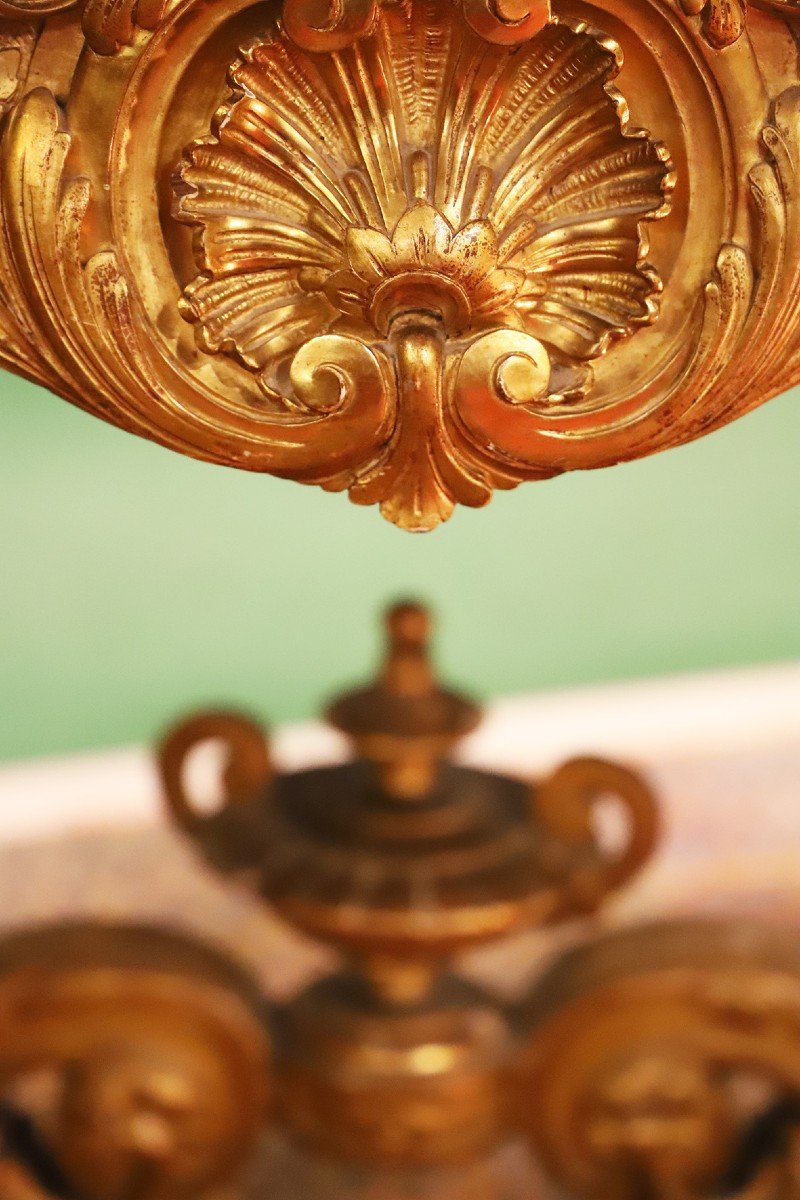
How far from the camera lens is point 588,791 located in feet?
1.66

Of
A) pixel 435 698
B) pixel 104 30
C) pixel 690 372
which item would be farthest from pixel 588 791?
pixel 104 30

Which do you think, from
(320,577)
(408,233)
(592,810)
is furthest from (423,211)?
(320,577)

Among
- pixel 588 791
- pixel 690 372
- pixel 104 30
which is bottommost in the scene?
pixel 588 791

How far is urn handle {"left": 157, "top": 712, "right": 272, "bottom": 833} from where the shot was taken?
1.75 feet

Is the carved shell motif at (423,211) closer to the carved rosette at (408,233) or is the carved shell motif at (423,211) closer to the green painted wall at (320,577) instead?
the carved rosette at (408,233)

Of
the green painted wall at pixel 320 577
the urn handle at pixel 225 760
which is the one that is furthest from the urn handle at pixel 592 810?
the green painted wall at pixel 320 577

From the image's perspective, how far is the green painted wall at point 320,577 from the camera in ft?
2.46

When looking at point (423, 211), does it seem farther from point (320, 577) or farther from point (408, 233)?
point (320, 577)

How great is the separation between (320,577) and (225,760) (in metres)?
0.28

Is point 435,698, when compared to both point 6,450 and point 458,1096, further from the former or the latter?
point 6,450

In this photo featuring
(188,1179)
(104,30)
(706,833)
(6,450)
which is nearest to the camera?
(104,30)

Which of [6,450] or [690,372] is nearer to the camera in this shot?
[690,372]

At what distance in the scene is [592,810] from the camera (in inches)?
20.1

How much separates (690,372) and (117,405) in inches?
6.8
